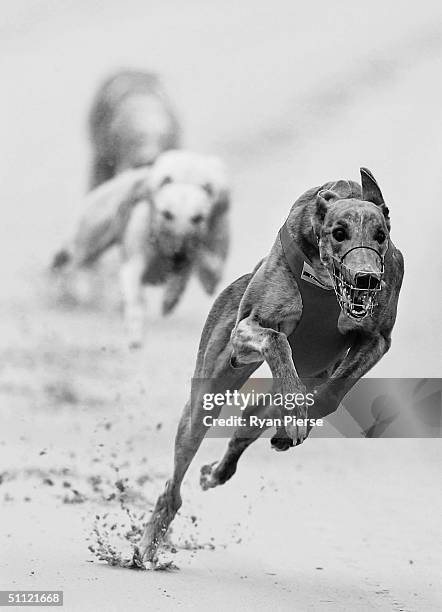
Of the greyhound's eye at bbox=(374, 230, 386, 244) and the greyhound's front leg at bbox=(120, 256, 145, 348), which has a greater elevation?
the greyhound's front leg at bbox=(120, 256, 145, 348)

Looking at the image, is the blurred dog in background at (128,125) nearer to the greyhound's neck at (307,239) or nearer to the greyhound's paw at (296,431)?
the greyhound's neck at (307,239)

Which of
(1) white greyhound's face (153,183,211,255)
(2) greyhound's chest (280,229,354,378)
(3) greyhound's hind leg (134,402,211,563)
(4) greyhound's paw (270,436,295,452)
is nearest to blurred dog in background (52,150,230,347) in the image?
(1) white greyhound's face (153,183,211,255)

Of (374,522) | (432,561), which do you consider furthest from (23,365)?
(432,561)

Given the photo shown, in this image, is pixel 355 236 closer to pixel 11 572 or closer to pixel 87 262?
pixel 11 572

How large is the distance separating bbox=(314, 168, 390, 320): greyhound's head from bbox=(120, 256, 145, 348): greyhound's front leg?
4.79 m

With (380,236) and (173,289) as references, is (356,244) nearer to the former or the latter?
(380,236)

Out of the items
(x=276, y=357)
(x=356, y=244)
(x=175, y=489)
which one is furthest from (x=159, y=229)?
(x=356, y=244)

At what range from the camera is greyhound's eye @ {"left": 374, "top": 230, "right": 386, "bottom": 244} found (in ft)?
10.6

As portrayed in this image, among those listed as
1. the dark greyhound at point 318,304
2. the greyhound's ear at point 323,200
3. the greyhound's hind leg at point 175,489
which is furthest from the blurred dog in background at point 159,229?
the greyhound's ear at point 323,200

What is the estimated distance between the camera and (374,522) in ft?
23.7

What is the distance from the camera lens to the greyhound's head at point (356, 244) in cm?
314

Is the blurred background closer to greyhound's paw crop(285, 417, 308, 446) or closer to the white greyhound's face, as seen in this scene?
the white greyhound's face

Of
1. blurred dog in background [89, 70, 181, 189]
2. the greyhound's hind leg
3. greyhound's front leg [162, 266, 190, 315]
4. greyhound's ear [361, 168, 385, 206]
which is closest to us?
greyhound's ear [361, 168, 385, 206]

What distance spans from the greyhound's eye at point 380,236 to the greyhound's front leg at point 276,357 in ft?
1.36
